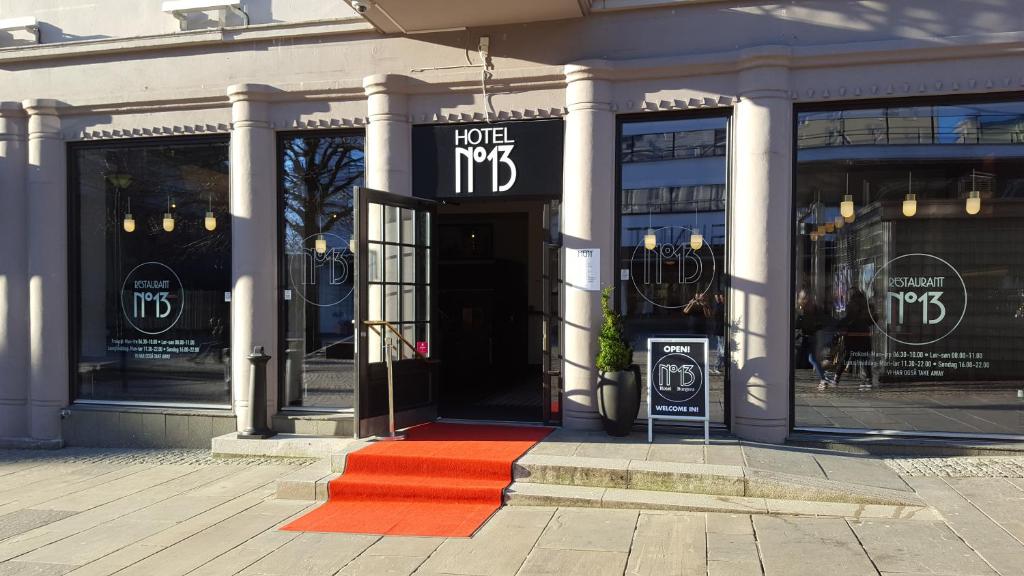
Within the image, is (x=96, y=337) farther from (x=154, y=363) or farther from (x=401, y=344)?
(x=401, y=344)

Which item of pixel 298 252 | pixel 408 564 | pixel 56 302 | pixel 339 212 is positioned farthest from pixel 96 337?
pixel 408 564

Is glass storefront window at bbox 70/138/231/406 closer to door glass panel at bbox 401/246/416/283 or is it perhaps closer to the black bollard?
the black bollard

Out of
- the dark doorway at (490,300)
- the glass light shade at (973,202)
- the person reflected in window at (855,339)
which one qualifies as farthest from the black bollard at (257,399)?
the glass light shade at (973,202)

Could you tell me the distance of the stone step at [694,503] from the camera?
6.05m

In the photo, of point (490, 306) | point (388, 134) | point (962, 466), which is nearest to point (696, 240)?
point (962, 466)

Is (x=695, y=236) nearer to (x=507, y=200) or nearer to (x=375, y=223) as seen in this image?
(x=507, y=200)

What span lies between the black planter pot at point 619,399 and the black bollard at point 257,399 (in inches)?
148

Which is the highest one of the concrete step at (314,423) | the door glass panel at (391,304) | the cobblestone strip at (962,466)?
the door glass panel at (391,304)

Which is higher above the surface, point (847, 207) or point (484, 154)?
point (484, 154)

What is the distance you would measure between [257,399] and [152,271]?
2416mm

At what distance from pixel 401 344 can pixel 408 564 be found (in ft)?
12.1

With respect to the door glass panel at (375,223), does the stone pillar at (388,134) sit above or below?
above

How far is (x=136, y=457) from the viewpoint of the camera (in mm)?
8984

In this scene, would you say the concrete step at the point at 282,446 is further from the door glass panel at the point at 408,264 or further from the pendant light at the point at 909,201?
the pendant light at the point at 909,201
